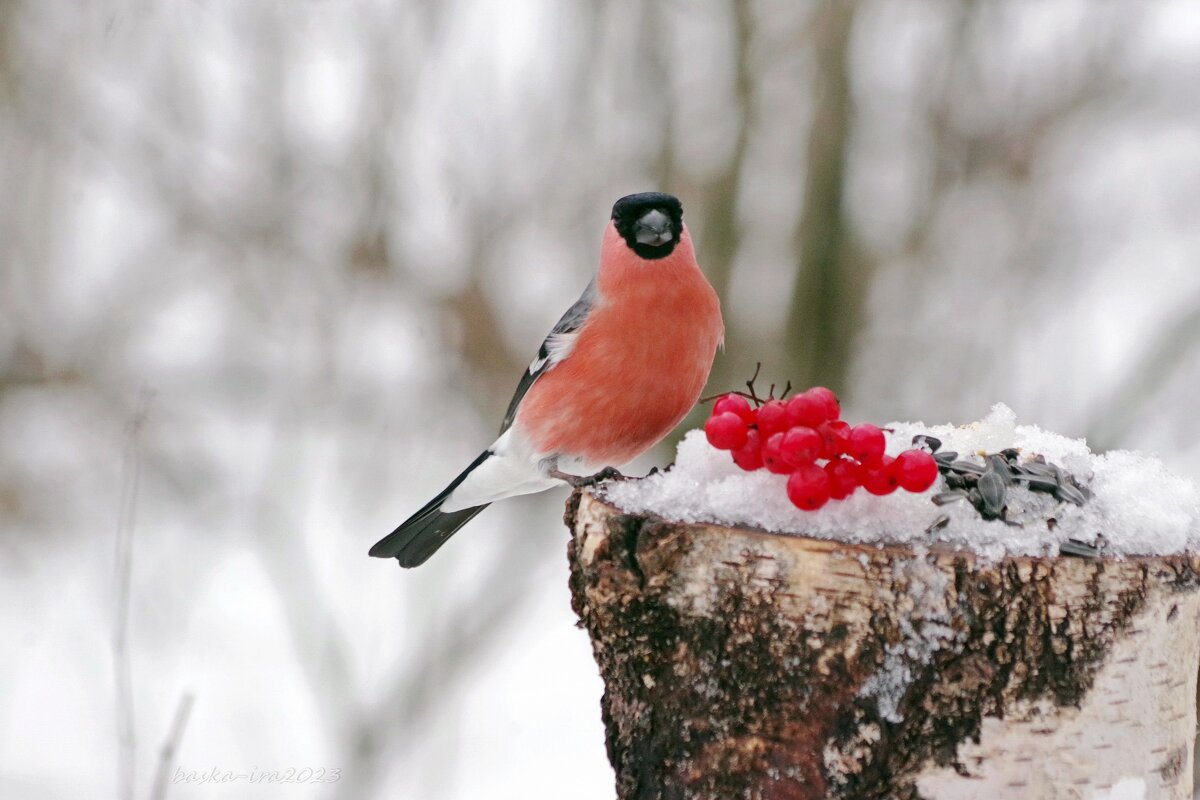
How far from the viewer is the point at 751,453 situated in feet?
6.27

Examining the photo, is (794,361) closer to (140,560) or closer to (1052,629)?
(140,560)

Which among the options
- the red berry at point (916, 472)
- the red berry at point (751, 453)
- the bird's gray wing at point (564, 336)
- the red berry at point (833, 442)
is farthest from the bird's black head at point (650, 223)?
the red berry at point (916, 472)

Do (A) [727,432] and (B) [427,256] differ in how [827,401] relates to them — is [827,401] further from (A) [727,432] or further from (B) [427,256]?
(B) [427,256]

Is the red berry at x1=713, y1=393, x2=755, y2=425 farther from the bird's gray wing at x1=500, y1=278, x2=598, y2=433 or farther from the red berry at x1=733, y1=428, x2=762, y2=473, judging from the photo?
the bird's gray wing at x1=500, y1=278, x2=598, y2=433

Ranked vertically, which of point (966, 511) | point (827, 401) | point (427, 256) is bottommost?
point (966, 511)

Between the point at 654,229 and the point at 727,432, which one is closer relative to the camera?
the point at 727,432

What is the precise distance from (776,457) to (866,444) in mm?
145

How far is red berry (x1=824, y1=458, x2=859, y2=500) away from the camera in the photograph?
1.76 metres

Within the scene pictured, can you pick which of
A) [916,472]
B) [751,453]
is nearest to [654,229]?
[751,453]

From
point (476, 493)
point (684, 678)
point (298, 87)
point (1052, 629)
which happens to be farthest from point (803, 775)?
point (298, 87)

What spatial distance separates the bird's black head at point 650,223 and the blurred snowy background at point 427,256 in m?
2.10

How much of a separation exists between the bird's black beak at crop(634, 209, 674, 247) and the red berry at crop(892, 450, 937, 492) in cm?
99

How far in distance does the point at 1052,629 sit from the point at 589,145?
136 inches

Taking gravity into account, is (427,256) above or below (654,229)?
above
